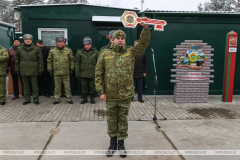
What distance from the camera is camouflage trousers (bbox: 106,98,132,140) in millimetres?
3223

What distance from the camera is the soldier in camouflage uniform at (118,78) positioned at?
311 centimetres

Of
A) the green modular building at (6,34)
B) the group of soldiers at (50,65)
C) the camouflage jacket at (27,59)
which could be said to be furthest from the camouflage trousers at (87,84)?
the green modular building at (6,34)

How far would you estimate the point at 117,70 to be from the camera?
3.11m

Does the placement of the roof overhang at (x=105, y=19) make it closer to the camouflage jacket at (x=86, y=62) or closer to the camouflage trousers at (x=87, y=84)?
the camouflage jacket at (x=86, y=62)

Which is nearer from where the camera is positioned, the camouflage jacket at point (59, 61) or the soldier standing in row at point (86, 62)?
the camouflage jacket at point (59, 61)

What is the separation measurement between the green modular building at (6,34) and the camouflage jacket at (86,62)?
7.67m

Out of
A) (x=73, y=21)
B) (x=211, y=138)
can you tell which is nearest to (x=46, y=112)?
(x=73, y=21)

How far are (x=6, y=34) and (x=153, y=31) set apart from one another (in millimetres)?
9389

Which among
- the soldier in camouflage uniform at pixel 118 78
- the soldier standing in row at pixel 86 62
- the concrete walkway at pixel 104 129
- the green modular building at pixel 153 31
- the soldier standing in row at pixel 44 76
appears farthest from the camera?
the green modular building at pixel 153 31

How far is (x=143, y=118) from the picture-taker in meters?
5.04

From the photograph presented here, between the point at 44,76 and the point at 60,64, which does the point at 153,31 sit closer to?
the point at 60,64

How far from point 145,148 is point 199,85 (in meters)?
3.84

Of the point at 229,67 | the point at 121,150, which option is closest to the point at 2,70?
the point at 121,150

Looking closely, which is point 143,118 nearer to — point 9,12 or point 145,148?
point 145,148
